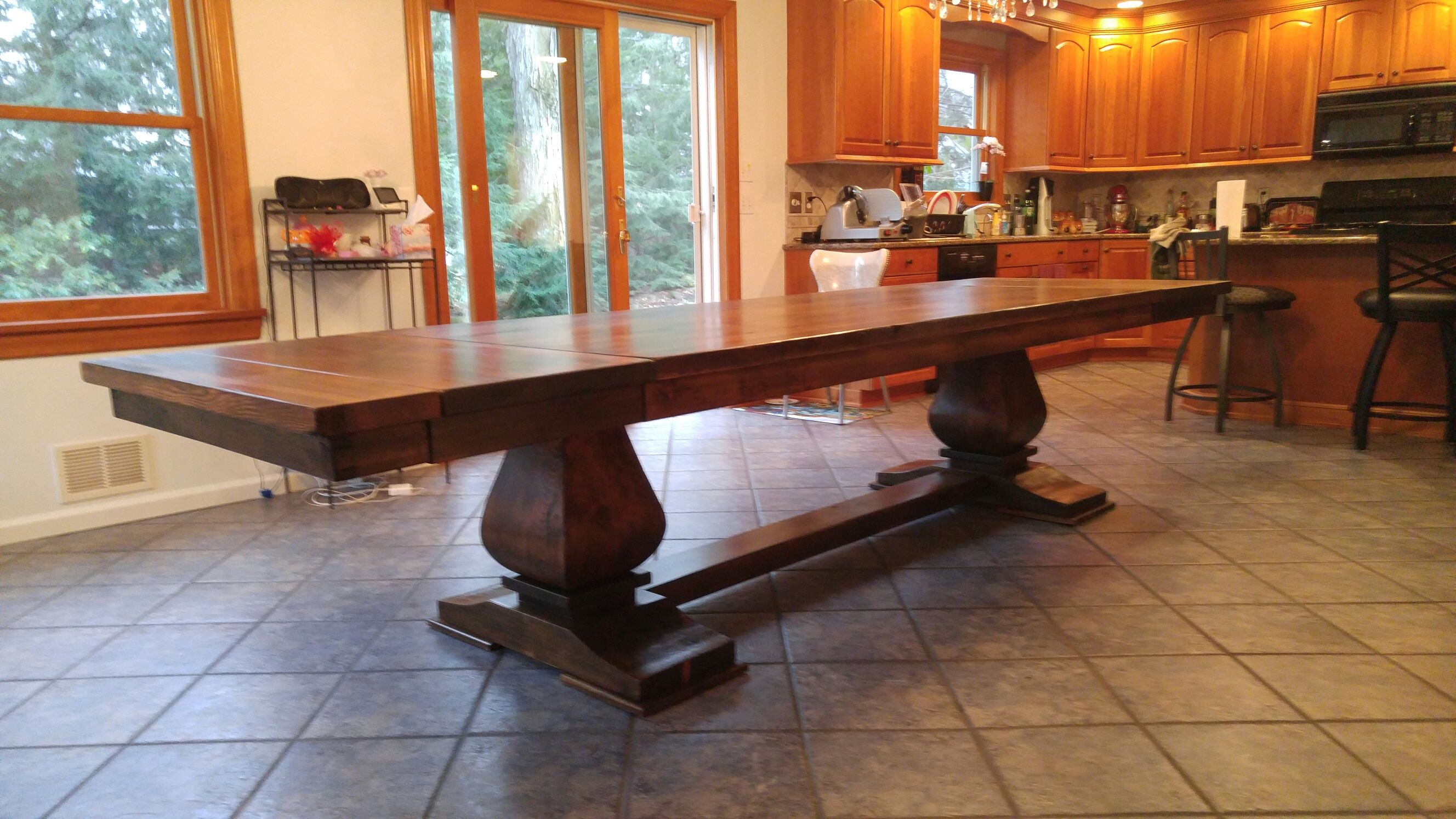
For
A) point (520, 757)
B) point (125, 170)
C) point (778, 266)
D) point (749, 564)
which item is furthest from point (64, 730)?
point (778, 266)

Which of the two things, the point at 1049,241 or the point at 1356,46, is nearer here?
the point at 1356,46

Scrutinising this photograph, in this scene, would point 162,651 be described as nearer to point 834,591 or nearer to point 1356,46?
point 834,591

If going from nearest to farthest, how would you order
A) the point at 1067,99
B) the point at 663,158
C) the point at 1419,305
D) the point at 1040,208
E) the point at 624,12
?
1. the point at 1419,305
2. the point at 624,12
3. the point at 663,158
4. the point at 1067,99
5. the point at 1040,208

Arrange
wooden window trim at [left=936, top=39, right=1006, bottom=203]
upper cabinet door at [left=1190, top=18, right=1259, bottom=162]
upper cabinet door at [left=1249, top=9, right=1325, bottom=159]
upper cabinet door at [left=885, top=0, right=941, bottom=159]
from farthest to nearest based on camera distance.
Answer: wooden window trim at [left=936, top=39, right=1006, bottom=203], upper cabinet door at [left=1190, top=18, right=1259, bottom=162], upper cabinet door at [left=1249, top=9, right=1325, bottom=159], upper cabinet door at [left=885, top=0, right=941, bottom=159]

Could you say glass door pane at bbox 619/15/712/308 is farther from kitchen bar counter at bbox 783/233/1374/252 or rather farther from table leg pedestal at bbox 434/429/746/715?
table leg pedestal at bbox 434/429/746/715

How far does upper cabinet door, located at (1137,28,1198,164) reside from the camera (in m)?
6.83

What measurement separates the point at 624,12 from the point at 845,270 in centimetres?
171

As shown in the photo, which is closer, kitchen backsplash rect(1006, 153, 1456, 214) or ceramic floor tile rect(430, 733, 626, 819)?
ceramic floor tile rect(430, 733, 626, 819)

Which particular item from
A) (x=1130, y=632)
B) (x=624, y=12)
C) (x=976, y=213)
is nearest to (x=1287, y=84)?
(x=976, y=213)

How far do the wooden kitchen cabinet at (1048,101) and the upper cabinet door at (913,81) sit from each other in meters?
1.33

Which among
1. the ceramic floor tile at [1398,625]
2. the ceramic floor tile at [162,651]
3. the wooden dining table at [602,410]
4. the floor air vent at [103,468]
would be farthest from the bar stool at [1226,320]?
the floor air vent at [103,468]

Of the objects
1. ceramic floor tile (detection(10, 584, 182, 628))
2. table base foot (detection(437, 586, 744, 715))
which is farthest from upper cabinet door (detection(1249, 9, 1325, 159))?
ceramic floor tile (detection(10, 584, 182, 628))

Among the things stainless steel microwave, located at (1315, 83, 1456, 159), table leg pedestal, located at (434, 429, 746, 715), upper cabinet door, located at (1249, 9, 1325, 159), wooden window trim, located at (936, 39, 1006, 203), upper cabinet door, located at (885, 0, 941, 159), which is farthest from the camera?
wooden window trim, located at (936, 39, 1006, 203)

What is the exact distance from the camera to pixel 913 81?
5.67 metres
